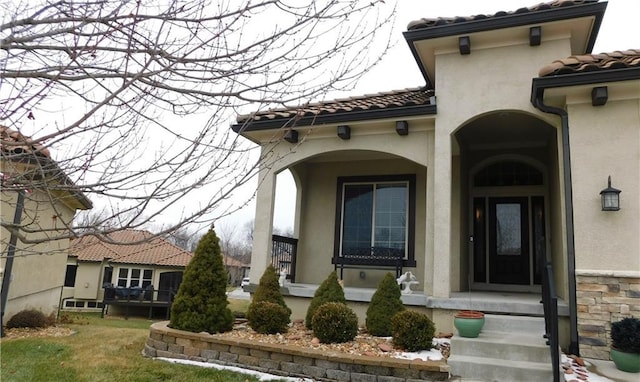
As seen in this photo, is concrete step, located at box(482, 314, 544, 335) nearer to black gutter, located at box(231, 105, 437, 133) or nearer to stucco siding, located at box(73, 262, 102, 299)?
black gutter, located at box(231, 105, 437, 133)

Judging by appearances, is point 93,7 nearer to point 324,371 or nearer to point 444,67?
point 324,371

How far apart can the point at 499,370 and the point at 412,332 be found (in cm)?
102

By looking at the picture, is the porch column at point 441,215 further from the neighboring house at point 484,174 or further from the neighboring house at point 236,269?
the neighboring house at point 236,269

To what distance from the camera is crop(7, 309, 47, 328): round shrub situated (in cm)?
933

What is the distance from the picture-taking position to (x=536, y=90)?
602 centimetres

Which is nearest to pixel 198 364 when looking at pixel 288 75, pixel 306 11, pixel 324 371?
pixel 324 371

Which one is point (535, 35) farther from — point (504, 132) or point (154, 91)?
point (154, 91)

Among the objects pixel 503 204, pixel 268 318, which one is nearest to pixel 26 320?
pixel 268 318

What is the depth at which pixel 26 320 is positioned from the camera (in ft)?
31.0

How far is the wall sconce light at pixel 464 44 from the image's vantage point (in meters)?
7.02

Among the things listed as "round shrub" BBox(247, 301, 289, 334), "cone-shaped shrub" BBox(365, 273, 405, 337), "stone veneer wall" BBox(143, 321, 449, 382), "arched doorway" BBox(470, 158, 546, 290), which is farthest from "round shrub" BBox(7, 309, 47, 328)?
"arched doorway" BBox(470, 158, 546, 290)

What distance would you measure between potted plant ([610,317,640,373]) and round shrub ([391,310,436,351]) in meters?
2.01

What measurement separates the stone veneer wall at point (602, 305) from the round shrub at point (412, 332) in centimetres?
190

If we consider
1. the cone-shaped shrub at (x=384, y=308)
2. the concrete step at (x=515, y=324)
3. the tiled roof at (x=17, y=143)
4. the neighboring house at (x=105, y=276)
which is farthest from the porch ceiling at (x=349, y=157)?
the neighboring house at (x=105, y=276)
